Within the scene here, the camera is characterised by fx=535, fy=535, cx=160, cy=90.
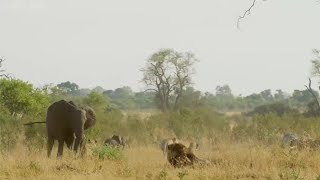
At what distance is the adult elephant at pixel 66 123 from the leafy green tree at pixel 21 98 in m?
6.14

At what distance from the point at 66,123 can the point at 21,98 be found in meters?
6.93

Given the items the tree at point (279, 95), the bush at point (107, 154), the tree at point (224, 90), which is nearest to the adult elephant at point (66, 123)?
the bush at point (107, 154)

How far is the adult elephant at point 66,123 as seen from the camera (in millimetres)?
14602

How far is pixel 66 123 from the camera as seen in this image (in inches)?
581

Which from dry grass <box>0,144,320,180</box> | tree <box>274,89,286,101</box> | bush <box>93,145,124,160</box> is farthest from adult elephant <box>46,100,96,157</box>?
tree <box>274,89,286,101</box>

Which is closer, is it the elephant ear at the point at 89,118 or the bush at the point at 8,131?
the elephant ear at the point at 89,118

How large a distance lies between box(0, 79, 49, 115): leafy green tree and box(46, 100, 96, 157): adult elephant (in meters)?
6.14

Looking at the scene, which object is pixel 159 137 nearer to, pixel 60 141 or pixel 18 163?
pixel 60 141

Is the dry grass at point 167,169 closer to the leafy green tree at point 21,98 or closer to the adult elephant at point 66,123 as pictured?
the adult elephant at point 66,123

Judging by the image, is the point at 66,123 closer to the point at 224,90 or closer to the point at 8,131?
the point at 8,131

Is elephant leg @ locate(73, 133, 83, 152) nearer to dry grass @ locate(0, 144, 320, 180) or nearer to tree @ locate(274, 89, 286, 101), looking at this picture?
dry grass @ locate(0, 144, 320, 180)

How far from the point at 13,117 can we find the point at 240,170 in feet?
40.8

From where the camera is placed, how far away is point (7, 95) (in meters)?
21.2

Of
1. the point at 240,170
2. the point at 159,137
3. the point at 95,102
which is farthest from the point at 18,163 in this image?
the point at 95,102
